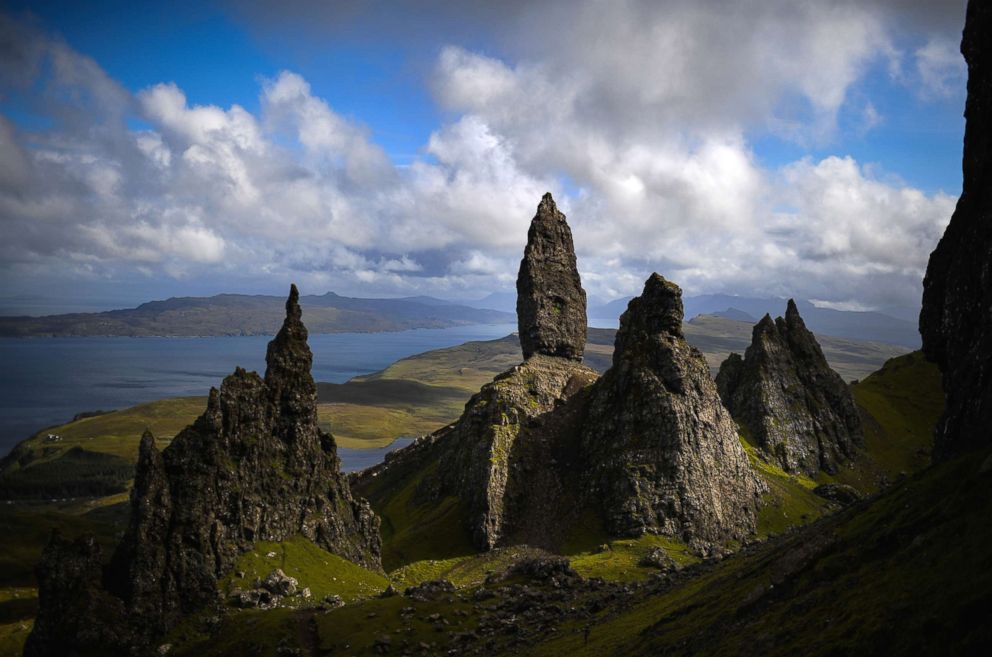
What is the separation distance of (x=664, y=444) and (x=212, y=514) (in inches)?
3167

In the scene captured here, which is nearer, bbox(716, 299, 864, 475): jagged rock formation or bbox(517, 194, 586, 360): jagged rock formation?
bbox(716, 299, 864, 475): jagged rock formation

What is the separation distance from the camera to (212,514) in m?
85.2

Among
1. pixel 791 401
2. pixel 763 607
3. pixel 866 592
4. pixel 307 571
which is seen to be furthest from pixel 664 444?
pixel 866 592

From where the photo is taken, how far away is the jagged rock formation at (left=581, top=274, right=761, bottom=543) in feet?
395

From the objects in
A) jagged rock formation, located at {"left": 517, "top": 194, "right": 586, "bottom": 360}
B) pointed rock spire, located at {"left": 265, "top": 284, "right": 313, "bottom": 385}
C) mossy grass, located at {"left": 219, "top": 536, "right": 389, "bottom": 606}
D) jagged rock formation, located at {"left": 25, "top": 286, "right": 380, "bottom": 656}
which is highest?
jagged rock formation, located at {"left": 517, "top": 194, "right": 586, "bottom": 360}

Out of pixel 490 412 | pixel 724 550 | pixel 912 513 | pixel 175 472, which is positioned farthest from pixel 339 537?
pixel 912 513

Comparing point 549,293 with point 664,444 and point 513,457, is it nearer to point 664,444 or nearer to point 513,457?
point 513,457

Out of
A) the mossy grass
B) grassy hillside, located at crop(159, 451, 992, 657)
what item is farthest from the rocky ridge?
grassy hillside, located at crop(159, 451, 992, 657)

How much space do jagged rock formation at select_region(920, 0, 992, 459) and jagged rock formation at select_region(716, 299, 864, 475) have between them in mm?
120112

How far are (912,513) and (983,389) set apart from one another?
399 inches

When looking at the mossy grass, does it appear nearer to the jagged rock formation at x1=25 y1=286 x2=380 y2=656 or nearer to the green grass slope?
the jagged rock formation at x1=25 y1=286 x2=380 y2=656

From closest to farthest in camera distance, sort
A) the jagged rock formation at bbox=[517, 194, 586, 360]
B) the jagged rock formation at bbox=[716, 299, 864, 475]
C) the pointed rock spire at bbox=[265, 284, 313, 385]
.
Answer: the pointed rock spire at bbox=[265, 284, 313, 385] < the jagged rock formation at bbox=[716, 299, 864, 475] < the jagged rock formation at bbox=[517, 194, 586, 360]

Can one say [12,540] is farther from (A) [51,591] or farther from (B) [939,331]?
(B) [939,331]

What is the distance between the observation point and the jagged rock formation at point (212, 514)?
7250 centimetres
